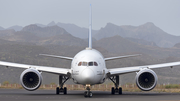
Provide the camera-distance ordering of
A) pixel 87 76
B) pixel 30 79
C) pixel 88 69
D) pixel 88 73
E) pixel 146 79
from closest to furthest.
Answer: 1. pixel 87 76
2. pixel 88 73
3. pixel 88 69
4. pixel 146 79
5. pixel 30 79

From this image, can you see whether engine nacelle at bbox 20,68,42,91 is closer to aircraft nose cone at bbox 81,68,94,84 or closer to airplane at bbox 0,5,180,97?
airplane at bbox 0,5,180,97

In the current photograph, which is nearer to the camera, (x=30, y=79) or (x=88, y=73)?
(x=88, y=73)

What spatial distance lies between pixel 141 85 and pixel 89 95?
195 inches

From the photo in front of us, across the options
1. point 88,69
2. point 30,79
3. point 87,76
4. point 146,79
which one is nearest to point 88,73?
point 87,76

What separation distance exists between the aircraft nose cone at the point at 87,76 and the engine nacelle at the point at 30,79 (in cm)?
492

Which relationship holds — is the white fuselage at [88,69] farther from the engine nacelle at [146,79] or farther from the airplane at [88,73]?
the engine nacelle at [146,79]

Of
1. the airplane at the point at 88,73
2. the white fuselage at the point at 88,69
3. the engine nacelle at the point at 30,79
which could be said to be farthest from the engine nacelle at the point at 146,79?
the engine nacelle at the point at 30,79

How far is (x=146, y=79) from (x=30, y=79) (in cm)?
1010

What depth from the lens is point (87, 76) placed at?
86.9 feet

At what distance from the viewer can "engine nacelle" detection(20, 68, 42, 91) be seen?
29891 millimetres

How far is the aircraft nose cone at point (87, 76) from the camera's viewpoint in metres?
26.5

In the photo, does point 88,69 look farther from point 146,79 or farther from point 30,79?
point 30,79

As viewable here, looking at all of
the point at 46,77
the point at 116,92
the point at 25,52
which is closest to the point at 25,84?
the point at 116,92

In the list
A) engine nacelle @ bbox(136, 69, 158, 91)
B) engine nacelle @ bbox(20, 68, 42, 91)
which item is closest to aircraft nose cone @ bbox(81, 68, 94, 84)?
engine nacelle @ bbox(136, 69, 158, 91)
